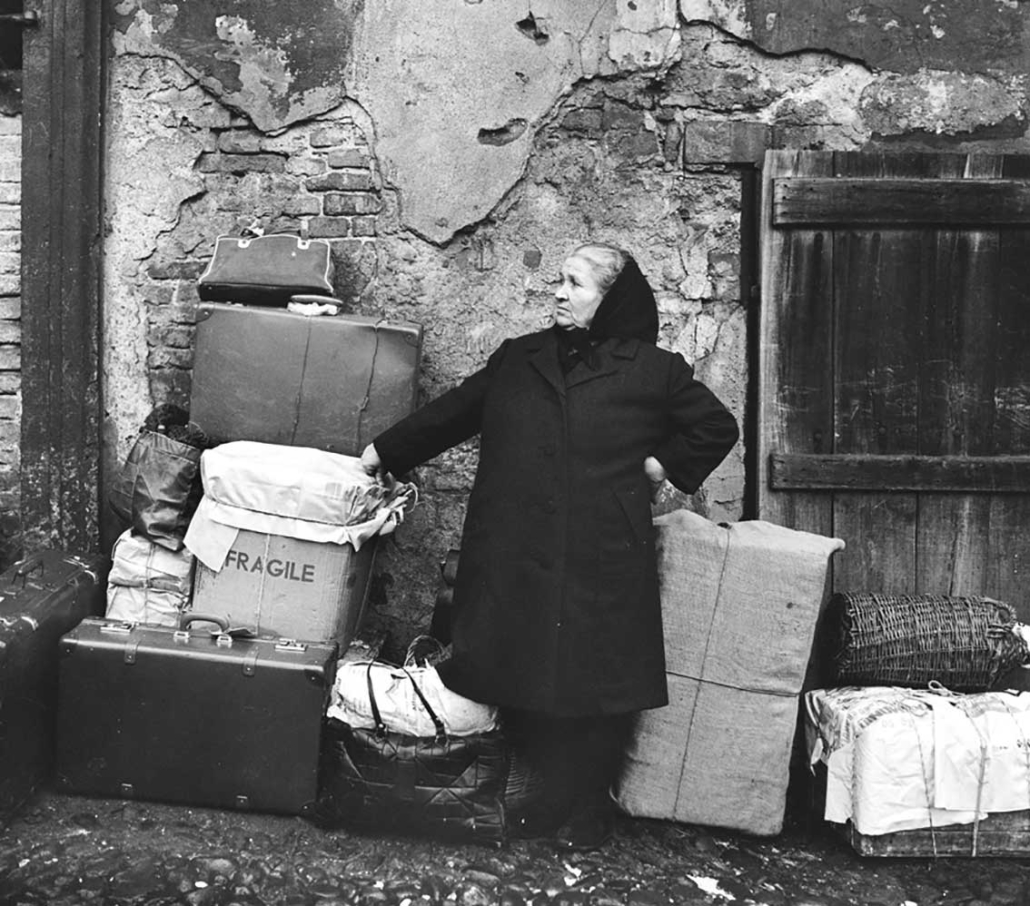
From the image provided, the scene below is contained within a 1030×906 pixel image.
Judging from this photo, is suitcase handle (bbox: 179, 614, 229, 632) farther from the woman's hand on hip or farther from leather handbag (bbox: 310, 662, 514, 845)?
the woman's hand on hip

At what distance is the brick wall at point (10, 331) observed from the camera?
4.02m

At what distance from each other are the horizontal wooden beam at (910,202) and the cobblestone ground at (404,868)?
2.10m

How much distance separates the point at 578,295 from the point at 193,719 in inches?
65.9

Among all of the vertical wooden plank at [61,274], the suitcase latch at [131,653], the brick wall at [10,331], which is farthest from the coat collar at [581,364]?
the brick wall at [10,331]

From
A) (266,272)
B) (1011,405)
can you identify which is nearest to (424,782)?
(266,272)

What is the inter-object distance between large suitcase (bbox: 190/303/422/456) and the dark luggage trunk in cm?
80

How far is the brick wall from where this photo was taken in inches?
158

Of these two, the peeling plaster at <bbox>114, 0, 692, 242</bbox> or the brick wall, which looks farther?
the brick wall

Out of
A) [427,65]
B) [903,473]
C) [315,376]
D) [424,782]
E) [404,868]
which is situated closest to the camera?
[404,868]

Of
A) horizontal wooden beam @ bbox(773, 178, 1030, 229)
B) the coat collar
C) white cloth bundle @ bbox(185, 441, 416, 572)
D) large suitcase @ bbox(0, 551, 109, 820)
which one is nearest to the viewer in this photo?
large suitcase @ bbox(0, 551, 109, 820)

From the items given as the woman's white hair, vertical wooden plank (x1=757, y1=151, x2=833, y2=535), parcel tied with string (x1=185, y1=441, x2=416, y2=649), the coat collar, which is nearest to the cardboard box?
parcel tied with string (x1=185, y1=441, x2=416, y2=649)

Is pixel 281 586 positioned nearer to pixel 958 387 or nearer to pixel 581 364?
pixel 581 364

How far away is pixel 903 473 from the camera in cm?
381

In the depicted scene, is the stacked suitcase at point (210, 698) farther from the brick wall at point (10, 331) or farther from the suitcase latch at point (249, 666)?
the brick wall at point (10, 331)
